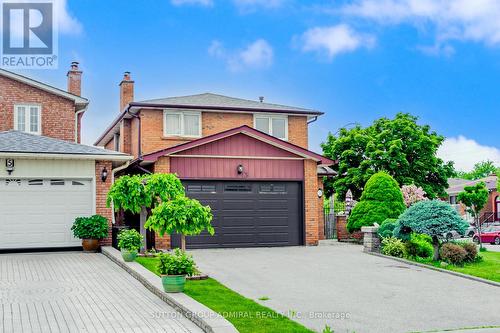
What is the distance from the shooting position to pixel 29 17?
23.1 m

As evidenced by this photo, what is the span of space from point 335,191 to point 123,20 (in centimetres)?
2159

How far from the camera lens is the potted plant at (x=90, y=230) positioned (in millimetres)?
19062

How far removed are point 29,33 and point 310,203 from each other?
42.6 ft

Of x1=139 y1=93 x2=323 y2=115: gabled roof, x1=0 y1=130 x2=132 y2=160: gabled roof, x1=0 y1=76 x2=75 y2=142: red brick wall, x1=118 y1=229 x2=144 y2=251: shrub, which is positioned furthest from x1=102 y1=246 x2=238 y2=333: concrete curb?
x1=0 y1=76 x2=75 y2=142: red brick wall

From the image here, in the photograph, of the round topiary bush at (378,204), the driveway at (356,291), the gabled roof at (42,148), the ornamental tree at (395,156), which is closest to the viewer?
the driveway at (356,291)

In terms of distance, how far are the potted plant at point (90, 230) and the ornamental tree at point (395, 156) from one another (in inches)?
816

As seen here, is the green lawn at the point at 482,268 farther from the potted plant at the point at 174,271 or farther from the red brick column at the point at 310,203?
the potted plant at the point at 174,271

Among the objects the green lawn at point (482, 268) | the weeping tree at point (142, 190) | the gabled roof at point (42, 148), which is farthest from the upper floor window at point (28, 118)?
the green lawn at point (482, 268)

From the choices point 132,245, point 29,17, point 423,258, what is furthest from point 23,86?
point 423,258

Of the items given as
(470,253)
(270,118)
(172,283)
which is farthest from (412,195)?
(172,283)

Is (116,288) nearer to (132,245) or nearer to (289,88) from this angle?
(132,245)

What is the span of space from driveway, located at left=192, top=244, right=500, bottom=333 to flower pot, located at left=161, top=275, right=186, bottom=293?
1468 mm

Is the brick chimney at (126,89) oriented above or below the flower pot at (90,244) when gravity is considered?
above

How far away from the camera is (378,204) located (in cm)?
2353
